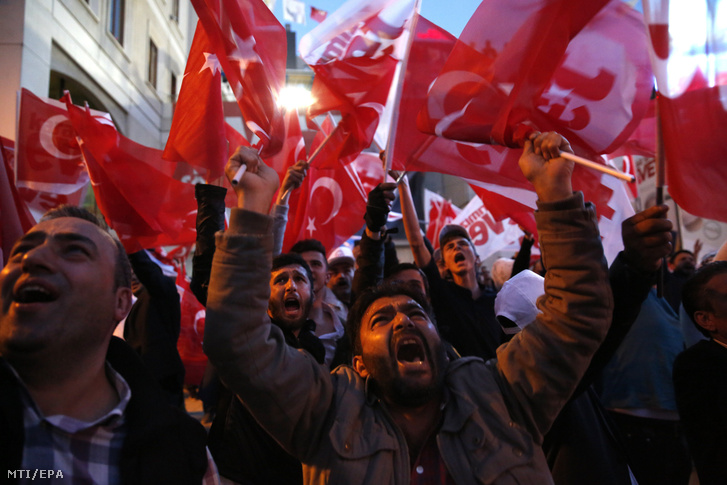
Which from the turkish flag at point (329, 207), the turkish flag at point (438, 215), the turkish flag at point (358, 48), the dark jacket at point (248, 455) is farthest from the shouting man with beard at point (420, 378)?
the turkish flag at point (438, 215)

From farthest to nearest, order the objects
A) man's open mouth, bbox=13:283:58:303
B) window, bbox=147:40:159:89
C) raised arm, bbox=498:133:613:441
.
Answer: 1. window, bbox=147:40:159:89
2. raised arm, bbox=498:133:613:441
3. man's open mouth, bbox=13:283:58:303

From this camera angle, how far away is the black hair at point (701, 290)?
225 cm

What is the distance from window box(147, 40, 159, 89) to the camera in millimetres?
14734

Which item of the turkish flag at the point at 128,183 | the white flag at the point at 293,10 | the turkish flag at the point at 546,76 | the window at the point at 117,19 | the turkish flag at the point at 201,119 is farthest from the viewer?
the window at the point at 117,19

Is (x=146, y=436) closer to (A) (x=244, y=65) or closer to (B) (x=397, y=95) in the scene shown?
(A) (x=244, y=65)

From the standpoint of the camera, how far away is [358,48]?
128 inches

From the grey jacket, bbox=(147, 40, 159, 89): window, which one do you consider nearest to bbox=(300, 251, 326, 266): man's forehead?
the grey jacket

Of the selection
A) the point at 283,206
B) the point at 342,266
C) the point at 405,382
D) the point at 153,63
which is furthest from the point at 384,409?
the point at 153,63

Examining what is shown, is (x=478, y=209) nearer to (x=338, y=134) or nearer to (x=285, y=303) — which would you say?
(x=338, y=134)

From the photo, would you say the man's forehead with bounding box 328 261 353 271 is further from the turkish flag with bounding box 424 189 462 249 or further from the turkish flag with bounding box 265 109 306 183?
the turkish flag with bounding box 424 189 462 249

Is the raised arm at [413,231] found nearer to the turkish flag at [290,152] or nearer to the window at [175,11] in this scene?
the turkish flag at [290,152]

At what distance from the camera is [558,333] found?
156 centimetres

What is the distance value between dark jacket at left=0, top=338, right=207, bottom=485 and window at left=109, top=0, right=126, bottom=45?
13.0 metres

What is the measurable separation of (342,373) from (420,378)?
28cm
